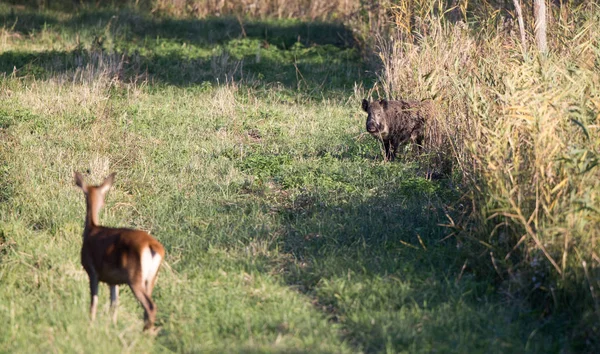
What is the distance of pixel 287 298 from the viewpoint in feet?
19.6

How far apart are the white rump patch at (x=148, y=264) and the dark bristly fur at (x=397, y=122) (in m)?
4.99

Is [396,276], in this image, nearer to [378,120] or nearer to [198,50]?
[378,120]

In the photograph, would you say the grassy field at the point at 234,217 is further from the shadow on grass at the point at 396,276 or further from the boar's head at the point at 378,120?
the boar's head at the point at 378,120

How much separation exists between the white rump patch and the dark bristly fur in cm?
499

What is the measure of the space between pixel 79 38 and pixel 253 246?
10298mm

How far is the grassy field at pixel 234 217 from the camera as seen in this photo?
546cm

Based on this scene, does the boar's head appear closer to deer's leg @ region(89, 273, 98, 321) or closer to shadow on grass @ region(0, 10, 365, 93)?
shadow on grass @ region(0, 10, 365, 93)

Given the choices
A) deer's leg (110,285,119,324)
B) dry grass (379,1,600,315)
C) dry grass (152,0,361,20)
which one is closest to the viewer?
deer's leg (110,285,119,324)

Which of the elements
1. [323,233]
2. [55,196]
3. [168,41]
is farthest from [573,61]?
[168,41]

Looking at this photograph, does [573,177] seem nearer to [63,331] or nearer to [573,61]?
[573,61]

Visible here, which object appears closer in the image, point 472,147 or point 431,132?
point 472,147

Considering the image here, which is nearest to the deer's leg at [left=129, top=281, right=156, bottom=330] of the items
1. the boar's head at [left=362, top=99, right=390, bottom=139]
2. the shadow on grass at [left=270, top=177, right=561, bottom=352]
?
the shadow on grass at [left=270, top=177, right=561, bottom=352]

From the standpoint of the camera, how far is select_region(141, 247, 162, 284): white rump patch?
5203mm

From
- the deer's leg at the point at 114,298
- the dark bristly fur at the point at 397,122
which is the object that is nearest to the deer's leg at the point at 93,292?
the deer's leg at the point at 114,298
